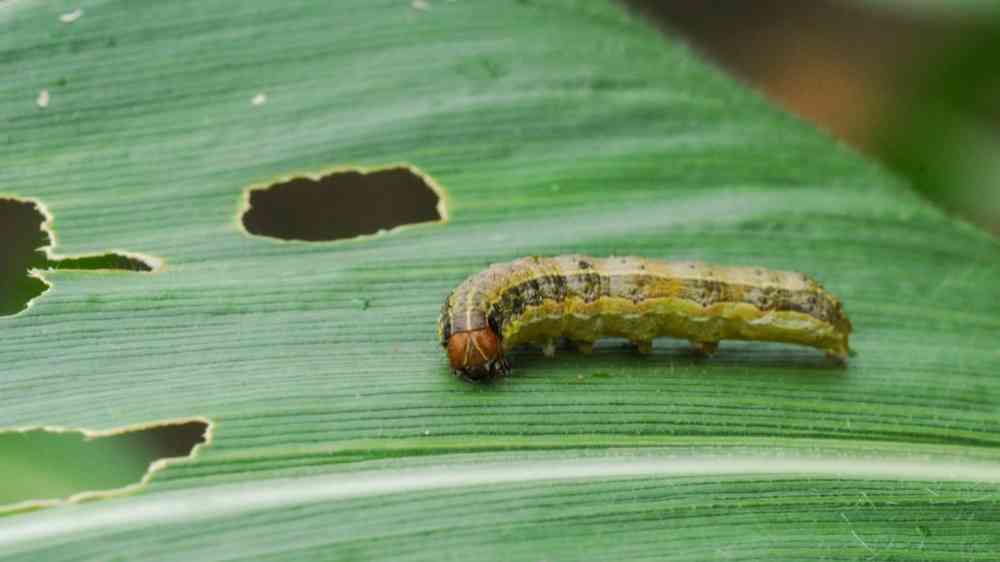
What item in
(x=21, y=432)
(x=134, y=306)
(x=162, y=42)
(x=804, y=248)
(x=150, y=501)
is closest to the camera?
(x=150, y=501)

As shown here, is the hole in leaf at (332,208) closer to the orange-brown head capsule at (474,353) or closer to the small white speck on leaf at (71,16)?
the small white speck on leaf at (71,16)

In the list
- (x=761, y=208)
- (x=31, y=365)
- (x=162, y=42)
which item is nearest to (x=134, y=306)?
(x=31, y=365)

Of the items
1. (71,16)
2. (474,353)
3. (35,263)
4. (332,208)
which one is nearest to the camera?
(474,353)

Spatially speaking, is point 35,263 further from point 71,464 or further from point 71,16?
point 71,16

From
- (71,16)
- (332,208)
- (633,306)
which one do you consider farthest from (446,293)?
(332,208)

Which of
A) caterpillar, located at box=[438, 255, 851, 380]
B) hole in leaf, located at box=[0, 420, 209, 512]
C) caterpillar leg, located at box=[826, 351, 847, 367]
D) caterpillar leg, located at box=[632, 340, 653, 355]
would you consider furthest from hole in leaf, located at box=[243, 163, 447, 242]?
caterpillar leg, located at box=[826, 351, 847, 367]

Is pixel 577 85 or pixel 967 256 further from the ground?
pixel 577 85

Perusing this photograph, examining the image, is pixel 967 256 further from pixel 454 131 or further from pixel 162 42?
pixel 162 42
